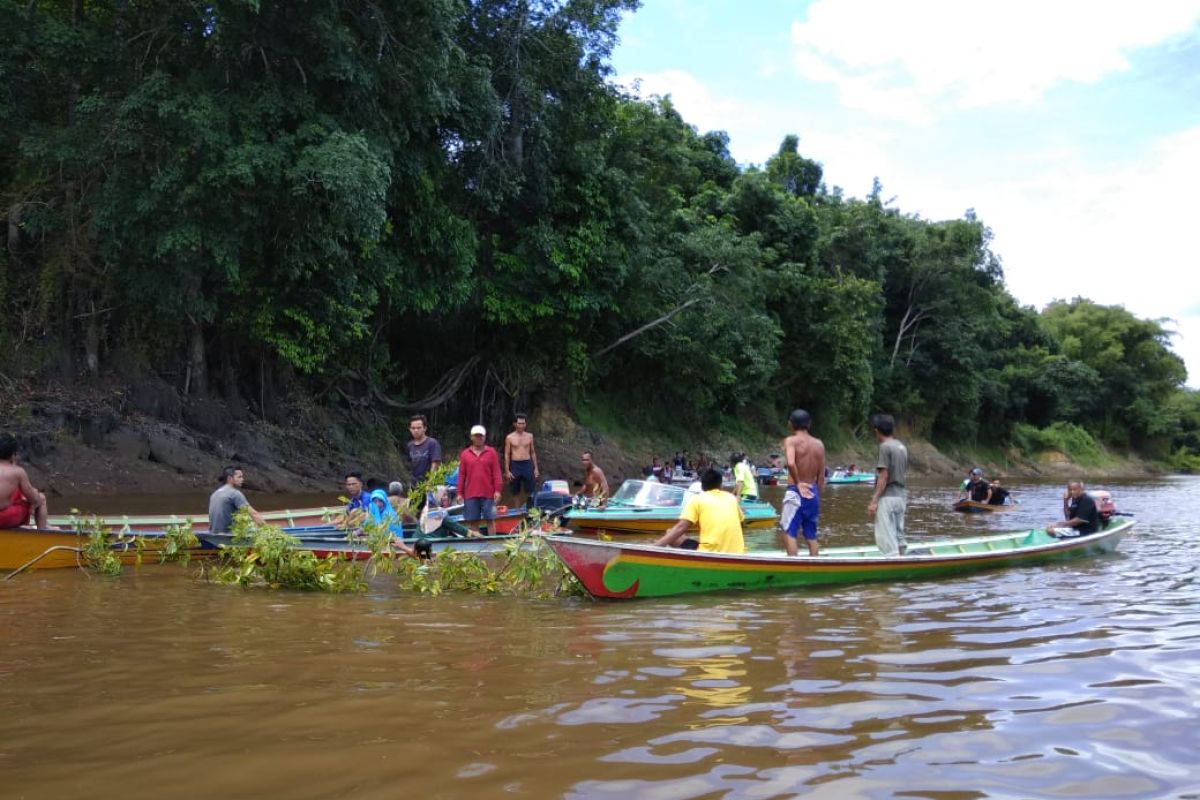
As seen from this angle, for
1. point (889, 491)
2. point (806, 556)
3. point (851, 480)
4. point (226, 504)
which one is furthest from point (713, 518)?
point (851, 480)

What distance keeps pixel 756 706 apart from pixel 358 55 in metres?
16.6

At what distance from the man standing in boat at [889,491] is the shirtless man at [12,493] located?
27.9ft

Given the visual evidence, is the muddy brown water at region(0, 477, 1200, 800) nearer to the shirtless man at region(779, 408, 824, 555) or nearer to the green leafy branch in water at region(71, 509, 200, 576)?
the green leafy branch in water at region(71, 509, 200, 576)

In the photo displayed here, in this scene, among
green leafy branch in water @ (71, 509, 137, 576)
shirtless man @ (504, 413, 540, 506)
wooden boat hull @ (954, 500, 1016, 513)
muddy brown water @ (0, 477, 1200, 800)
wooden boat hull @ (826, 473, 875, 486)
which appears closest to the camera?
muddy brown water @ (0, 477, 1200, 800)

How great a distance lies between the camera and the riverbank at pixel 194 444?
58.2ft

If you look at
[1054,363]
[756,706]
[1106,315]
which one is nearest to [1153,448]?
[1106,315]

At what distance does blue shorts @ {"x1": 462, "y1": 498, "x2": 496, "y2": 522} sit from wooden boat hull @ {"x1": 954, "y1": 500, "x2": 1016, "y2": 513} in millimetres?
12892

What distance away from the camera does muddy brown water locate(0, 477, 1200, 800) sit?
354 cm

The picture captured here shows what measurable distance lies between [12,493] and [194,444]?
11.0 metres

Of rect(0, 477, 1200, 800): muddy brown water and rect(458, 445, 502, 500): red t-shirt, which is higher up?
rect(458, 445, 502, 500): red t-shirt

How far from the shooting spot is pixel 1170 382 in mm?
63500

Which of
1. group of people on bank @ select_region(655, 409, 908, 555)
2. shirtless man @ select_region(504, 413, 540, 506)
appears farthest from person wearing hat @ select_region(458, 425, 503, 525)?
group of people on bank @ select_region(655, 409, 908, 555)

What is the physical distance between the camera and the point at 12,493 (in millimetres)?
8867

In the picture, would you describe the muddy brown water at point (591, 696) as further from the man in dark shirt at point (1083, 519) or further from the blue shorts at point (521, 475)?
the blue shorts at point (521, 475)
